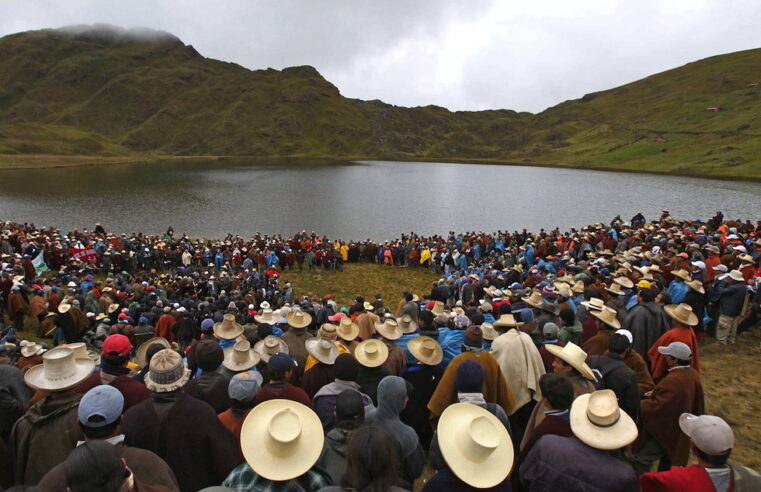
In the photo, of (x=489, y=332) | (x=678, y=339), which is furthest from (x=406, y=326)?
(x=678, y=339)

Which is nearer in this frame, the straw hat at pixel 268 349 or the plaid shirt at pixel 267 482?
the plaid shirt at pixel 267 482

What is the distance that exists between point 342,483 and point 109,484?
1.52 meters

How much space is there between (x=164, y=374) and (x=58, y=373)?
1.12 meters

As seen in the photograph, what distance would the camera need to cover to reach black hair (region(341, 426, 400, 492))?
2.90 m

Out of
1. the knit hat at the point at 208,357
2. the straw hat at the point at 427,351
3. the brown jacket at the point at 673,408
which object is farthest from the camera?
the straw hat at the point at 427,351

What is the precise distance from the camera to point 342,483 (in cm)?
309

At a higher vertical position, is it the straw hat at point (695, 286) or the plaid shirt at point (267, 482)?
the plaid shirt at point (267, 482)

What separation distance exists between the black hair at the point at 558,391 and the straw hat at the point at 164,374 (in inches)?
156

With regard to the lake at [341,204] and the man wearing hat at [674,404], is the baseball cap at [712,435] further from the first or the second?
the lake at [341,204]

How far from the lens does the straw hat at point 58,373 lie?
4363mm

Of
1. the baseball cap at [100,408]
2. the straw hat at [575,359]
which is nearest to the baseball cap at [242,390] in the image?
the baseball cap at [100,408]

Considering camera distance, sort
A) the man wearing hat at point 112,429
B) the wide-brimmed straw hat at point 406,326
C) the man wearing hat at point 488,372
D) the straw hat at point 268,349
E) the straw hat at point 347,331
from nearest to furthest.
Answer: the man wearing hat at point 112,429, the man wearing hat at point 488,372, the straw hat at point 268,349, the straw hat at point 347,331, the wide-brimmed straw hat at point 406,326

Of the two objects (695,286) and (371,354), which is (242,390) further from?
(695,286)

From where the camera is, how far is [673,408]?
5.51 m
